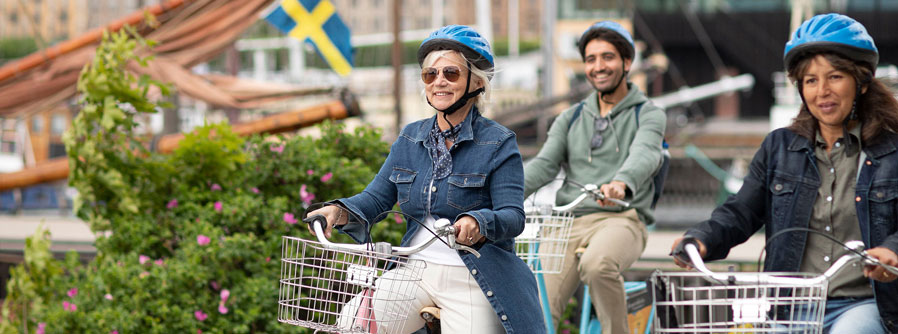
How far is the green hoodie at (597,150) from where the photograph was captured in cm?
500

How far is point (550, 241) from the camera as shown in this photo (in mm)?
4785

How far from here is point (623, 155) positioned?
16.6 feet

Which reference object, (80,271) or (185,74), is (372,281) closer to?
(80,271)

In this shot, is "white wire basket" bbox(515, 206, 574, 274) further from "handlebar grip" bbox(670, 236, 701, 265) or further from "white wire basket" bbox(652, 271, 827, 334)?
"white wire basket" bbox(652, 271, 827, 334)

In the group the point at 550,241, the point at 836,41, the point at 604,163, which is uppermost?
the point at 836,41

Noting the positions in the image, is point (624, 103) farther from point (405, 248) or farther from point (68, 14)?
point (68, 14)

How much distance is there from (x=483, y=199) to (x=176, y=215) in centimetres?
286

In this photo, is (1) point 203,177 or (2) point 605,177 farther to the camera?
(1) point 203,177

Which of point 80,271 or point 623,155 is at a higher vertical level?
point 623,155

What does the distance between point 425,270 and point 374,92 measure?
3037cm

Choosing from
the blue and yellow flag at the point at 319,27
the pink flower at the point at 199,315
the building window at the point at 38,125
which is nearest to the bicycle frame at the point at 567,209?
the pink flower at the point at 199,315

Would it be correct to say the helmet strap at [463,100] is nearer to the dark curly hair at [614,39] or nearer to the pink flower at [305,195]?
the dark curly hair at [614,39]

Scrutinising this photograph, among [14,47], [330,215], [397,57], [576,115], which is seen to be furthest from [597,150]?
[14,47]

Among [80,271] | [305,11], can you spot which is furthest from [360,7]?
[80,271]
